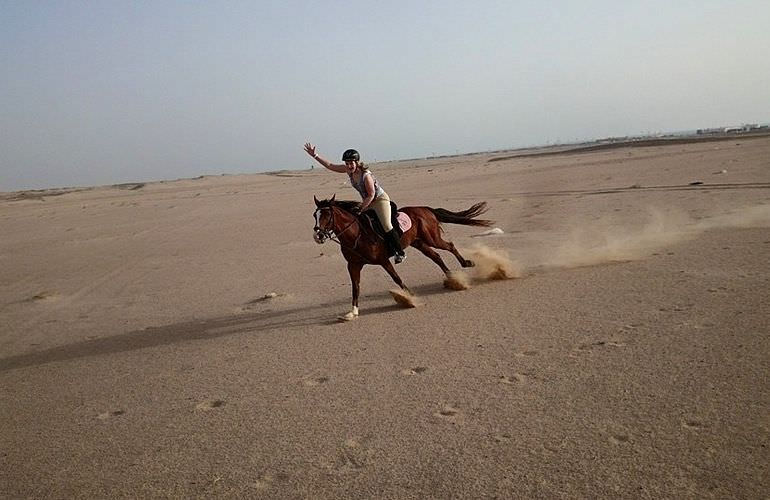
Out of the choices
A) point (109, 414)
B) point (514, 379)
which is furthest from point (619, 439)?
point (109, 414)

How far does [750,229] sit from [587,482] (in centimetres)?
949

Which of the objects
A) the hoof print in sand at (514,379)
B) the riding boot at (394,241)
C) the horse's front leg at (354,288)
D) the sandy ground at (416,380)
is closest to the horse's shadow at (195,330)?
the sandy ground at (416,380)

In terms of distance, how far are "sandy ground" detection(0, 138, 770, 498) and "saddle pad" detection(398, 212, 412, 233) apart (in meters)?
1.19

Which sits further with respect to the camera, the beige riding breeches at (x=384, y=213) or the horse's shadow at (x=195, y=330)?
the beige riding breeches at (x=384, y=213)

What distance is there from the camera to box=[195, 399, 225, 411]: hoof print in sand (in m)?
5.06

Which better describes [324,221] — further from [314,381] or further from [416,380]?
[416,380]

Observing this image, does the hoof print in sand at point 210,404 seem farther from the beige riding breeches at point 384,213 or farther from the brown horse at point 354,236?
the beige riding breeches at point 384,213

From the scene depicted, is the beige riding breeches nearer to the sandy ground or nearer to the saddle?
the saddle

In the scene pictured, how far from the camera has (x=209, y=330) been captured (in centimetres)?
780

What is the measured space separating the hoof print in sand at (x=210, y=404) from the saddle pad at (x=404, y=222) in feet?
14.0

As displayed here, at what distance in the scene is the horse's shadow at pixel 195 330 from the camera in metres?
7.27

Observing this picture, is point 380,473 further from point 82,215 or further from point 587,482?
point 82,215

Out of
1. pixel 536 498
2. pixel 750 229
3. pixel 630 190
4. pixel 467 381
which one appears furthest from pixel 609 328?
pixel 630 190

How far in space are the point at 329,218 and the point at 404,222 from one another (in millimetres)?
1539
